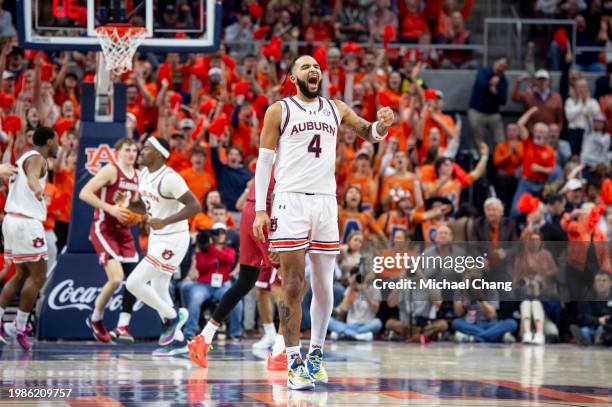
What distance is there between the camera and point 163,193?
12.3 m

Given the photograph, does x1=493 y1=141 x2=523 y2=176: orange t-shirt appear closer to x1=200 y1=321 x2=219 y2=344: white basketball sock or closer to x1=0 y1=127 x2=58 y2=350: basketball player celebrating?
Answer: x1=0 y1=127 x2=58 y2=350: basketball player celebrating

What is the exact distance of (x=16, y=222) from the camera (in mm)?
13180

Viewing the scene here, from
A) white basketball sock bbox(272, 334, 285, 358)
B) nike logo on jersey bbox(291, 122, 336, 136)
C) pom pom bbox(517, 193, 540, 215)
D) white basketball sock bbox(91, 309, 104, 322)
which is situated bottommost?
white basketball sock bbox(91, 309, 104, 322)

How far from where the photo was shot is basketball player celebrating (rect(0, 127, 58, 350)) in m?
12.9

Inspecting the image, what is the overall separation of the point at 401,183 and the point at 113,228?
5.44 meters

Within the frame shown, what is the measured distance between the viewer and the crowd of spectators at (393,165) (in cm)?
1569

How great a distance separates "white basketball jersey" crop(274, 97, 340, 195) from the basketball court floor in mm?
1645

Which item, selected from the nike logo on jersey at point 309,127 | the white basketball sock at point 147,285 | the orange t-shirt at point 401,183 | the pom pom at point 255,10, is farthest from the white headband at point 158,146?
the pom pom at point 255,10

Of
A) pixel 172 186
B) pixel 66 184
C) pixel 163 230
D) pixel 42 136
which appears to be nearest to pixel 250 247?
pixel 172 186

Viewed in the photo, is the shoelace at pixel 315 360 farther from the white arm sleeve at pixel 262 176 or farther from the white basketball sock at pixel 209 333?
the white basketball sock at pixel 209 333

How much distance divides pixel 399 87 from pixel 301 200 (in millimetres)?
10867

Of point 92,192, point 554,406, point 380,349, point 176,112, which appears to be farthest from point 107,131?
point 554,406

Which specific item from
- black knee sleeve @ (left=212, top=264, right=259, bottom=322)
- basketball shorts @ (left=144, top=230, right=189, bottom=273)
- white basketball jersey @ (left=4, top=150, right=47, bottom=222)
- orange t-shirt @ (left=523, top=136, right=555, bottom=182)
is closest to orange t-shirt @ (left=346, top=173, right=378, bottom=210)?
orange t-shirt @ (left=523, top=136, right=555, bottom=182)

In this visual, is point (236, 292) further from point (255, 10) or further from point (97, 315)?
point (255, 10)
